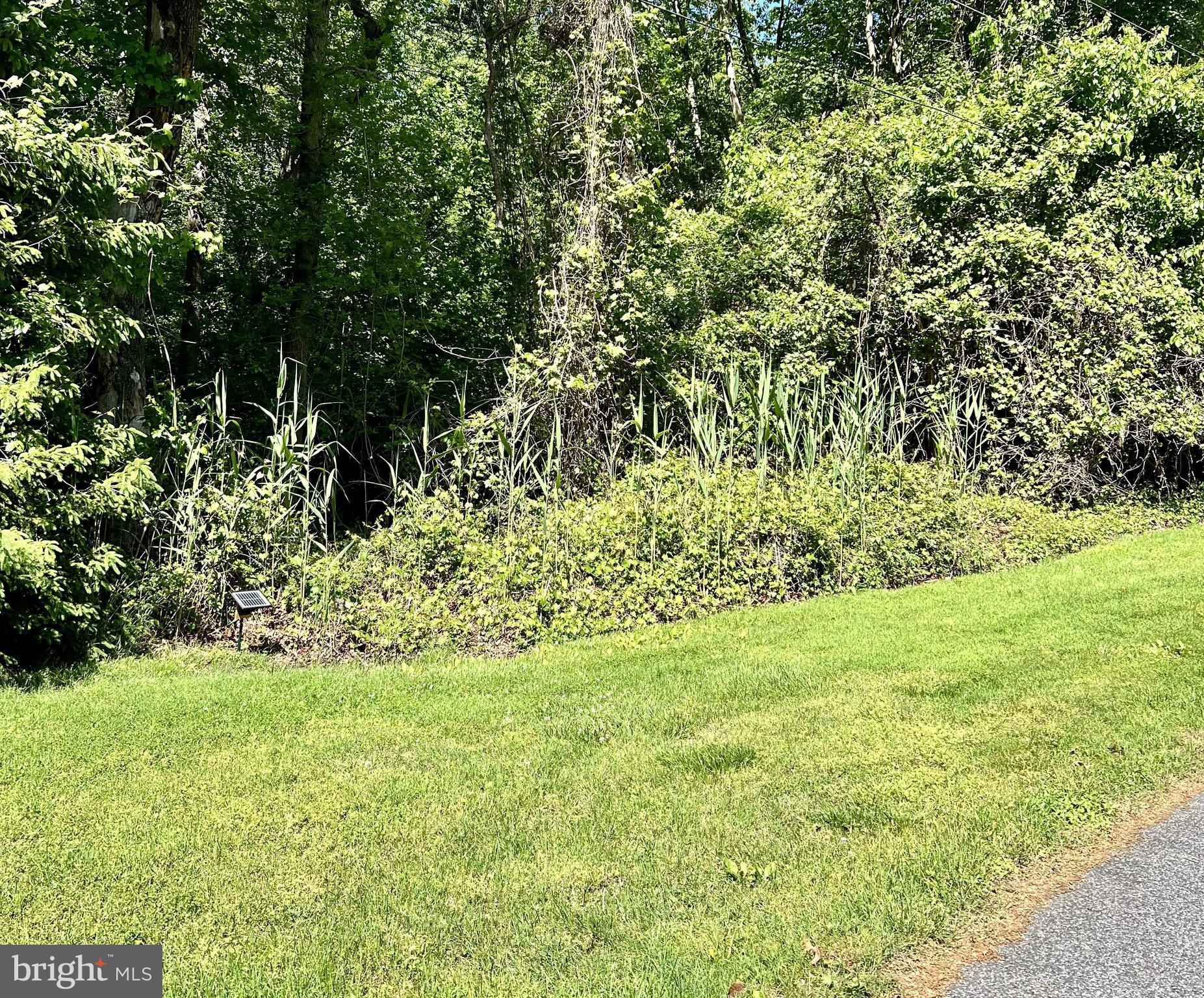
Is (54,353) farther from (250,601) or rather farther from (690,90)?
(690,90)

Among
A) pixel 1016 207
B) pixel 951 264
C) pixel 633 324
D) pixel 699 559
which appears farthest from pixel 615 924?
pixel 1016 207

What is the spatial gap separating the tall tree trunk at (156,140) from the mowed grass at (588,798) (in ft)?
6.63

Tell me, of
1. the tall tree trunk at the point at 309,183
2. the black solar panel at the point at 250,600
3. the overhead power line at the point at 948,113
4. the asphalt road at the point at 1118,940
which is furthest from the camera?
the overhead power line at the point at 948,113

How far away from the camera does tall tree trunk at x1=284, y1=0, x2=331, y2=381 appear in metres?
9.60

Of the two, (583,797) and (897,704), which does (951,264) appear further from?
(583,797)

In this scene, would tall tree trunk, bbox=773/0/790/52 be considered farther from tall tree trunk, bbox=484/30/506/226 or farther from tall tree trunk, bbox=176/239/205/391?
tall tree trunk, bbox=176/239/205/391

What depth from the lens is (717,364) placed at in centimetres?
998

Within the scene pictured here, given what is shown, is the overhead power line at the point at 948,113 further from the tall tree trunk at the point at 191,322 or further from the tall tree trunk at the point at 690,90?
the tall tree trunk at the point at 191,322

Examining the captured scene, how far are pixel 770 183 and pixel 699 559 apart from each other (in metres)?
5.50

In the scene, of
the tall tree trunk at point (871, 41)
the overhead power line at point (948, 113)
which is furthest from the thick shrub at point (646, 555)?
the tall tree trunk at point (871, 41)

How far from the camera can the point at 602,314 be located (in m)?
9.08

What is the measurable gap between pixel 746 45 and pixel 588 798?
1920cm

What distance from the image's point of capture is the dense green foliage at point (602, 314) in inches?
263

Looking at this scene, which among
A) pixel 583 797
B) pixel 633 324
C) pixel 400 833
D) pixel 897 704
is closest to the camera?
pixel 400 833
